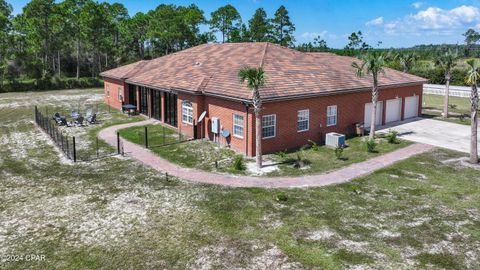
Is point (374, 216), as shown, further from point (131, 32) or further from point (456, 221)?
point (131, 32)

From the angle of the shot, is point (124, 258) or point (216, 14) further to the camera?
point (216, 14)

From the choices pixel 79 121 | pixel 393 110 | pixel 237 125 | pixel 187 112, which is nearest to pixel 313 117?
pixel 237 125

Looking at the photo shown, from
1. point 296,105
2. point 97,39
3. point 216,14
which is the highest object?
point 216,14

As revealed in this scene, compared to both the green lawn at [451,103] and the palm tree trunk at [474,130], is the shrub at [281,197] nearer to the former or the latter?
the palm tree trunk at [474,130]

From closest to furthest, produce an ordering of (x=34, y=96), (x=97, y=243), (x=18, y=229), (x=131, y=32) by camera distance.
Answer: (x=97, y=243)
(x=18, y=229)
(x=34, y=96)
(x=131, y=32)

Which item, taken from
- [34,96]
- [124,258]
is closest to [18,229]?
[124,258]

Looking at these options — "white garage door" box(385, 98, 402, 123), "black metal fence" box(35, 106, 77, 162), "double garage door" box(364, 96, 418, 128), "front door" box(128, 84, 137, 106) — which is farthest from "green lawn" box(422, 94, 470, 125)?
"black metal fence" box(35, 106, 77, 162)
